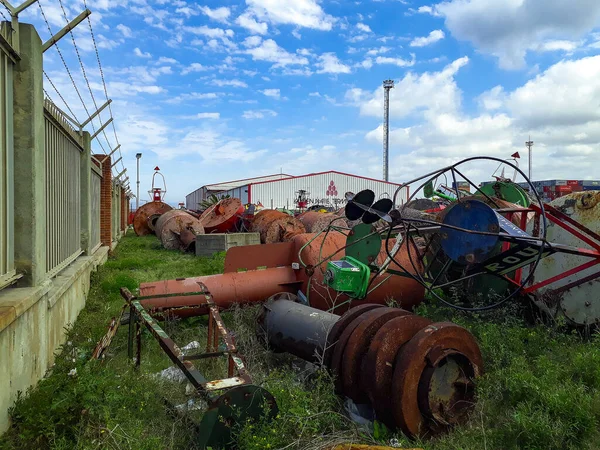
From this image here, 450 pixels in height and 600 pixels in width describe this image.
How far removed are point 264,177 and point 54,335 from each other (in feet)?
149

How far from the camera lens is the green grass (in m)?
2.89

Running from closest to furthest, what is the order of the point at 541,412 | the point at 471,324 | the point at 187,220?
the point at 541,412, the point at 471,324, the point at 187,220

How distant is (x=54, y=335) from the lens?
15.1 feet

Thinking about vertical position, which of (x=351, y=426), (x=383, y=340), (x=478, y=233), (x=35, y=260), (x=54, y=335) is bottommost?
(x=351, y=426)

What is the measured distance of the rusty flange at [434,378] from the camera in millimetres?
3209

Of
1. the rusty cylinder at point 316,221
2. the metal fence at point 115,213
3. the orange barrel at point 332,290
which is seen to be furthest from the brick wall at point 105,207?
the orange barrel at point 332,290

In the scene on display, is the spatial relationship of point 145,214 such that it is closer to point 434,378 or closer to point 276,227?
point 276,227

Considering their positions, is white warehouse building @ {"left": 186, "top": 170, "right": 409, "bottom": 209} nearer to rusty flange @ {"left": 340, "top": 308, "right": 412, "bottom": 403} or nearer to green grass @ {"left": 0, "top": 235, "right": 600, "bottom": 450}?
green grass @ {"left": 0, "top": 235, "right": 600, "bottom": 450}

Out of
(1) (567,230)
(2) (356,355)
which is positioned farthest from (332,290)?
(1) (567,230)

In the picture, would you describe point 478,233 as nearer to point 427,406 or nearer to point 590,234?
point 427,406

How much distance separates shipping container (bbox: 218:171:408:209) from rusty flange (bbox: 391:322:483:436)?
1385 inches

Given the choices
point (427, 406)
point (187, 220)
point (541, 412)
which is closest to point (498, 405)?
point (541, 412)

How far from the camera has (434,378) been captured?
3334mm

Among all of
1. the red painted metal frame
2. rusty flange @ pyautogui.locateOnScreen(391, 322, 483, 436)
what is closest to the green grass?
rusty flange @ pyautogui.locateOnScreen(391, 322, 483, 436)
